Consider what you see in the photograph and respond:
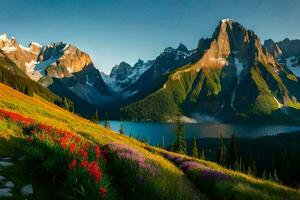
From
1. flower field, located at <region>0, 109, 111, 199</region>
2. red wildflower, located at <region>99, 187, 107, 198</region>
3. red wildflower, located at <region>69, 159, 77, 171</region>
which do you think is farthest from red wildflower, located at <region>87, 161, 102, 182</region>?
Result: red wildflower, located at <region>99, 187, 107, 198</region>

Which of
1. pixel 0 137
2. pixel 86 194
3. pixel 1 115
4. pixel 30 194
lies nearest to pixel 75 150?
pixel 30 194

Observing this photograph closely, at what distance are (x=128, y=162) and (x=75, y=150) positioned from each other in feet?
6.84

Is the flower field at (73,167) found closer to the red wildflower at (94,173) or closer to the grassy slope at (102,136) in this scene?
the red wildflower at (94,173)

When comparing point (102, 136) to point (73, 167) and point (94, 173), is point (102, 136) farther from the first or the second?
point (94, 173)

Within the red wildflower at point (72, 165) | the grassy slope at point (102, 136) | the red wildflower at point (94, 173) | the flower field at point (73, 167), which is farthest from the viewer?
the grassy slope at point (102, 136)

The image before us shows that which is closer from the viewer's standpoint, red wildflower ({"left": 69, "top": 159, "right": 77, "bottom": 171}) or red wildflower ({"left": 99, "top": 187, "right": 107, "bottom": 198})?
red wildflower ({"left": 99, "top": 187, "right": 107, "bottom": 198})

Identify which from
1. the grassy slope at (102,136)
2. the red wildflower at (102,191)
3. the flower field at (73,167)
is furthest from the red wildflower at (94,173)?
the grassy slope at (102,136)

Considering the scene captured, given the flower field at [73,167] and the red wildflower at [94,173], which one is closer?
the flower field at [73,167]

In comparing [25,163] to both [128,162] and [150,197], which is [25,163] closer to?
[128,162]

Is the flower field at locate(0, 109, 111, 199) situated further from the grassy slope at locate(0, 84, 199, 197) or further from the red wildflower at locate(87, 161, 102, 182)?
the grassy slope at locate(0, 84, 199, 197)

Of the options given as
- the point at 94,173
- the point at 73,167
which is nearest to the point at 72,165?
the point at 73,167

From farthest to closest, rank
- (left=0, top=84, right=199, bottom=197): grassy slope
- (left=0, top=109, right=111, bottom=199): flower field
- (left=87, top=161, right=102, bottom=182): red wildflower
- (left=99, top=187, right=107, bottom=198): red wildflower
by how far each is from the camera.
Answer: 1. (left=0, top=84, right=199, bottom=197): grassy slope
2. (left=87, top=161, right=102, bottom=182): red wildflower
3. (left=0, top=109, right=111, bottom=199): flower field
4. (left=99, top=187, right=107, bottom=198): red wildflower

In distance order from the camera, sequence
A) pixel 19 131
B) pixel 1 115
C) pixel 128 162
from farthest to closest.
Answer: pixel 1 115
pixel 19 131
pixel 128 162

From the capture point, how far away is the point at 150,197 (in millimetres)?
9641
